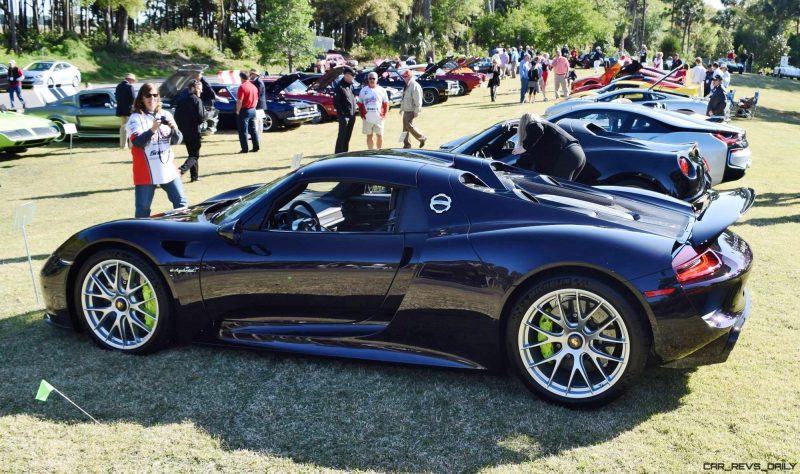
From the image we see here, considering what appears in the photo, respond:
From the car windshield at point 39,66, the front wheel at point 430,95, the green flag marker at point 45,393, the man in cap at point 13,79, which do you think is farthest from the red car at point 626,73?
the car windshield at point 39,66

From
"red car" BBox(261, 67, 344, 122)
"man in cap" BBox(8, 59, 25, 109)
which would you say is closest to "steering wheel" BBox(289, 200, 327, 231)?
"red car" BBox(261, 67, 344, 122)

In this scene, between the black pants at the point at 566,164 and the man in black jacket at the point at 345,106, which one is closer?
the black pants at the point at 566,164

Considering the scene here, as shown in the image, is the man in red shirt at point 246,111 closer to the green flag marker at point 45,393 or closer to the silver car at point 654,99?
the silver car at point 654,99

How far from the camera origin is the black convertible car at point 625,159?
804 centimetres

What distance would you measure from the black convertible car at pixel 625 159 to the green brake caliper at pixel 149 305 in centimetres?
433

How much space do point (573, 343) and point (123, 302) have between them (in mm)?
2977

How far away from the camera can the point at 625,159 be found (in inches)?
322

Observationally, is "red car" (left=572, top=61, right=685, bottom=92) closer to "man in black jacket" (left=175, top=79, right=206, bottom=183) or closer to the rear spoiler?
"man in black jacket" (left=175, top=79, right=206, bottom=183)

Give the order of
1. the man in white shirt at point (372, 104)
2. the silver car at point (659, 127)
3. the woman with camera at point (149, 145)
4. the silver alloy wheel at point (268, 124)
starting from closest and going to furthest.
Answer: the woman with camera at point (149, 145) → the silver car at point (659, 127) → the man in white shirt at point (372, 104) → the silver alloy wheel at point (268, 124)

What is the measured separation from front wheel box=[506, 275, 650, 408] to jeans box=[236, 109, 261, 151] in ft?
43.1

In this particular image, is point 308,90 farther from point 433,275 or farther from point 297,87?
point 433,275

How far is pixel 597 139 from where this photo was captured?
8453mm

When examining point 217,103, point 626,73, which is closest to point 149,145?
point 217,103

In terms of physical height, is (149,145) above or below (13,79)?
below
